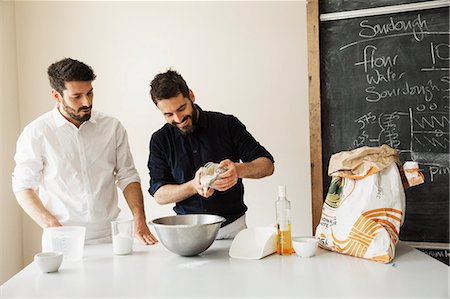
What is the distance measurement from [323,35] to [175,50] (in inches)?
58.3

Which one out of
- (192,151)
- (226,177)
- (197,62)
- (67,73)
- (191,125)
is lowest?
(226,177)

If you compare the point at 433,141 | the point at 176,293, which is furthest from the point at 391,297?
the point at 433,141

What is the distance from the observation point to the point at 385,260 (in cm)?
166

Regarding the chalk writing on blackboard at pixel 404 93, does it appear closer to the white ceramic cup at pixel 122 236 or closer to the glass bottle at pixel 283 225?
the glass bottle at pixel 283 225

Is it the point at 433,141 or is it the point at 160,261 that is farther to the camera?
the point at 433,141

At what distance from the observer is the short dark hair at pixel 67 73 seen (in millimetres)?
2377

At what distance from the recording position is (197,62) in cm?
361

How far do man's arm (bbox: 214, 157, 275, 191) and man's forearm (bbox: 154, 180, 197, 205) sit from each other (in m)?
0.17

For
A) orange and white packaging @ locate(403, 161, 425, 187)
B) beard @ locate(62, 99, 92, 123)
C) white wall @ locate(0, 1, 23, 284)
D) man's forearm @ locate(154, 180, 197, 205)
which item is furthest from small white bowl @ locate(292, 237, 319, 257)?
white wall @ locate(0, 1, 23, 284)

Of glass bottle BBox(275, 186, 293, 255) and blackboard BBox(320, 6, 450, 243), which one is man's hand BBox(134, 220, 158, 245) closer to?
glass bottle BBox(275, 186, 293, 255)

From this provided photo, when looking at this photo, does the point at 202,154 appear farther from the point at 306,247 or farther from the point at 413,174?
the point at 413,174

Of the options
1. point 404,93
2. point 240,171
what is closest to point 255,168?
point 240,171

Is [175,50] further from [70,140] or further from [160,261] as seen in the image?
[160,261]

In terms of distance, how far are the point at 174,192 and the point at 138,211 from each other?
39cm
